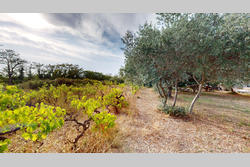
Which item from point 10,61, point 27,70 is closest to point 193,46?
point 10,61

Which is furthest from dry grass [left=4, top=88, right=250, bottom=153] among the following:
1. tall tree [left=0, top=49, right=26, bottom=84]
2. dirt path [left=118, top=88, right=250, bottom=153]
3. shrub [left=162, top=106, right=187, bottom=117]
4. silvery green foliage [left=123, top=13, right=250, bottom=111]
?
tall tree [left=0, top=49, right=26, bottom=84]

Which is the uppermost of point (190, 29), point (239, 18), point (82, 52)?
point (239, 18)

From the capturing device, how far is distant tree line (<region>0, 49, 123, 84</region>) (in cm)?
292

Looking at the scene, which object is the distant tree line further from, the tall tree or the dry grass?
the dry grass

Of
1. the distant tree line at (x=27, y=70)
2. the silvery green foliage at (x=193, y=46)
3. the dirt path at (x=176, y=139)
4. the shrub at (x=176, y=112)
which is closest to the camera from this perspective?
the dirt path at (x=176, y=139)

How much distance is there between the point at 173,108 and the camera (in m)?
3.26

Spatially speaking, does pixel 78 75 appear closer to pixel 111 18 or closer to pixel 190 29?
pixel 111 18

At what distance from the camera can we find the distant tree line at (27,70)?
292 centimetres

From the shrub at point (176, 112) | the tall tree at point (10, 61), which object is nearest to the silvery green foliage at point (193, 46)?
the shrub at point (176, 112)

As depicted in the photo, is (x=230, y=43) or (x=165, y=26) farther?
(x=165, y=26)

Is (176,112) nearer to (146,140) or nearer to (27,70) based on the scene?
(146,140)

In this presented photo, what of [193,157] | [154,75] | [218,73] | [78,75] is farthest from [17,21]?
[218,73]

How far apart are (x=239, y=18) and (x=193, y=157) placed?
3.56 metres

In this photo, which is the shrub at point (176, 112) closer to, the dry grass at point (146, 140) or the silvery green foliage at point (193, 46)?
the dry grass at point (146, 140)
